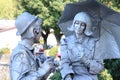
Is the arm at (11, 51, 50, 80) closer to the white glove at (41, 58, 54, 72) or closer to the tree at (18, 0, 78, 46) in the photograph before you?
the white glove at (41, 58, 54, 72)

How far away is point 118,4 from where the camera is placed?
11695mm

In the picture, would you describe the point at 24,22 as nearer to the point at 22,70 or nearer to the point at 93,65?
the point at 22,70

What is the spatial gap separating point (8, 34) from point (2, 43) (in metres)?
1.21

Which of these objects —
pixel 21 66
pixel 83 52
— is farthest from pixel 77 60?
pixel 21 66

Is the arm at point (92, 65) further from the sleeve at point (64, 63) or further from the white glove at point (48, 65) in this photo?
the white glove at point (48, 65)

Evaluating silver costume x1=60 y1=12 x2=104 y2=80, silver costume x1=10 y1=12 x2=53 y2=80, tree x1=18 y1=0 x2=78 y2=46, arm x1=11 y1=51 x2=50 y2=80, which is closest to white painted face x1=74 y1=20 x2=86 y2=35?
silver costume x1=60 y1=12 x2=104 y2=80

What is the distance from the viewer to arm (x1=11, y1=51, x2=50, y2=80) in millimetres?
3790

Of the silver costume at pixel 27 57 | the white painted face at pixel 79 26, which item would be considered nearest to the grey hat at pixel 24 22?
the silver costume at pixel 27 57

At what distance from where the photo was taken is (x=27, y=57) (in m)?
3.89

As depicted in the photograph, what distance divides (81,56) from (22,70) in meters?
1.32

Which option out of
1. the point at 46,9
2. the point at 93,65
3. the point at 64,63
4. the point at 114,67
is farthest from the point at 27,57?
the point at 46,9

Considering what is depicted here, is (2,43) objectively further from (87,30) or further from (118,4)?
(87,30)

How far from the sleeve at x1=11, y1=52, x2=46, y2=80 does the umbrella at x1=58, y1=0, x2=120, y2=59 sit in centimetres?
151

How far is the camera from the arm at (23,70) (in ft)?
12.4
